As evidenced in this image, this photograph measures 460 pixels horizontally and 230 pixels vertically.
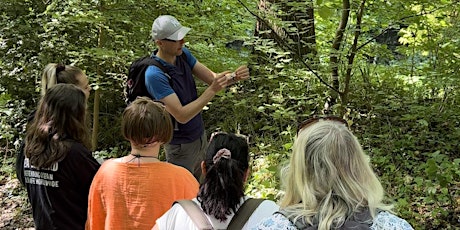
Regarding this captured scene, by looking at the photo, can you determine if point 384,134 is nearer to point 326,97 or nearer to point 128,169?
point 326,97

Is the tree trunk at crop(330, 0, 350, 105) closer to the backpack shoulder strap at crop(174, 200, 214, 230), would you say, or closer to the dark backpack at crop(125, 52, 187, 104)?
the dark backpack at crop(125, 52, 187, 104)

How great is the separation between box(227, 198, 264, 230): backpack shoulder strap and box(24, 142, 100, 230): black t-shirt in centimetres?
99

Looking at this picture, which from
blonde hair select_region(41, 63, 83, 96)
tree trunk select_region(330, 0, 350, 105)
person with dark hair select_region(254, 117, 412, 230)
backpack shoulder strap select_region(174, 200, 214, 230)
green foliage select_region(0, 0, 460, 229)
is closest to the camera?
person with dark hair select_region(254, 117, 412, 230)

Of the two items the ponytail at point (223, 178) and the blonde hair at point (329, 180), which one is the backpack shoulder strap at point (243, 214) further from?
the blonde hair at point (329, 180)

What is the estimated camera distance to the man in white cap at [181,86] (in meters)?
3.29

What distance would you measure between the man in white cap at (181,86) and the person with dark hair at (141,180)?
0.81m

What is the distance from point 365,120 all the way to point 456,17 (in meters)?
1.61

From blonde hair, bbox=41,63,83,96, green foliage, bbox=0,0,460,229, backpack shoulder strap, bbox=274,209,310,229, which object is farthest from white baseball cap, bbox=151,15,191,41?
backpack shoulder strap, bbox=274,209,310,229

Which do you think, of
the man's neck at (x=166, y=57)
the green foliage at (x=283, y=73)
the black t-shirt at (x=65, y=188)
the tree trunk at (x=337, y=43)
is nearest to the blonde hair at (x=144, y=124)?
the black t-shirt at (x=65, y=188)

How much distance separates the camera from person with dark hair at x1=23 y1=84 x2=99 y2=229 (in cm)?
262

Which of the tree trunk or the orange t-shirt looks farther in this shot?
the tree trunk

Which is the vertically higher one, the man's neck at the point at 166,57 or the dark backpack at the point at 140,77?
the man's neck at the point at 166,57

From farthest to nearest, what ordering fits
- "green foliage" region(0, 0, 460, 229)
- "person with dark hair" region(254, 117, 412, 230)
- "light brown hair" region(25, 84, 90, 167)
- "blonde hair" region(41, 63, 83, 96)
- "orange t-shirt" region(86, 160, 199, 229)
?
"green foliage" region(0, 0, 460, 229), "blonde hair" region(41, 63, 83, 96), "light brown hair" region(25, 84, 90, 167), "orange t-shirt" region(86, 160, 199, 229), "person with dark hair" region(254, 117, 412, 230)

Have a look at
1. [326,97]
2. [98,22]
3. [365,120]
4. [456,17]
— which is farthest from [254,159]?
[456,17]
